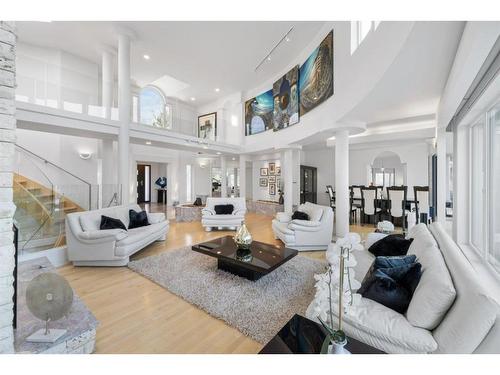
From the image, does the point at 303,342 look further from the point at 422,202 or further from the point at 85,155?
the point at 85,155

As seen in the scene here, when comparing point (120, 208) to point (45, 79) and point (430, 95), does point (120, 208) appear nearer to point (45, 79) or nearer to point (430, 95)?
point (45, 79)

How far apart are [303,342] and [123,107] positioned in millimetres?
6441

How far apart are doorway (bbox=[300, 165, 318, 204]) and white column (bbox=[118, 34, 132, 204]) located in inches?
260

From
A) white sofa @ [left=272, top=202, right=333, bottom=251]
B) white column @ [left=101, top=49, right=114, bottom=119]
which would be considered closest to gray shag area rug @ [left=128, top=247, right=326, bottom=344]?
white sofa @ [left=272, top=202, right=333, bottom=251]

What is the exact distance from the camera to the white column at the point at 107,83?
227 inches

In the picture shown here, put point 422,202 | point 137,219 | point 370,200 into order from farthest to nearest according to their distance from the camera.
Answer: point 370,200 < point 422,202 < point 137,219

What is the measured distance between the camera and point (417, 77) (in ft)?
9.41

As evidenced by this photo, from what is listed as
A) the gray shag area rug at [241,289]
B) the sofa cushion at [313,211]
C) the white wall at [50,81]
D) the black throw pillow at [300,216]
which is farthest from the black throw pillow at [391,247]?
the white wall at [50,81]

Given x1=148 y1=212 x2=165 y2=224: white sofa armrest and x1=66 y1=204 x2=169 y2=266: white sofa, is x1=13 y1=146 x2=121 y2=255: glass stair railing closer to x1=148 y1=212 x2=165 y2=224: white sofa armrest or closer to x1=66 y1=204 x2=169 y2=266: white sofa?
x1=66 y1=204 x2=169 y2=266: white sofa

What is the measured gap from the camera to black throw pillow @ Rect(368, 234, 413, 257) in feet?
8.67

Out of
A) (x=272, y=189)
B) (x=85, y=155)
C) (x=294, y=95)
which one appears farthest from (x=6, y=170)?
(x=272, y=189)

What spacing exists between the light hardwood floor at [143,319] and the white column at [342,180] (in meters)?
3.79

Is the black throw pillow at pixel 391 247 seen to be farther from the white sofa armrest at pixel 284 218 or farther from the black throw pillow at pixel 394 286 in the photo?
the white sofa armrest at pixel 284 218
